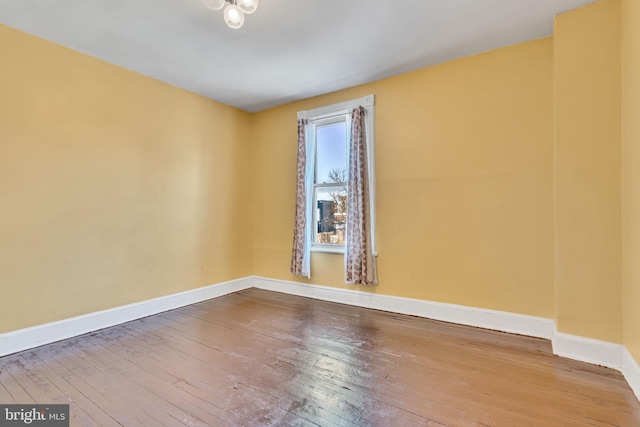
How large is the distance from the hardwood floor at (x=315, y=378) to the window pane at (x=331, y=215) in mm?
1267

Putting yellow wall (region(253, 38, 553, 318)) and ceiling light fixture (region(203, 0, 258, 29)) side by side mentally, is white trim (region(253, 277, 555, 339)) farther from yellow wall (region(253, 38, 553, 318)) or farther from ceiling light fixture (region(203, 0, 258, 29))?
ceiling light fixture (region(203, 0, 258, 29))

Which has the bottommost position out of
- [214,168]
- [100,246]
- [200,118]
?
[100,246]

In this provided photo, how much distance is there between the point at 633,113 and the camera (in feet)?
6.20

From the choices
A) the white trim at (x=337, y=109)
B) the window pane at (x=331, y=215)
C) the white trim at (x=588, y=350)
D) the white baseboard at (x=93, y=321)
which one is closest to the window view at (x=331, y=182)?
the window pane at (x=331, y=215)

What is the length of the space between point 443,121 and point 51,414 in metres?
3.85

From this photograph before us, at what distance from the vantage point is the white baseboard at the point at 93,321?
7.85ft

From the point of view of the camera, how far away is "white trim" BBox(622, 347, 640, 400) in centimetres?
179

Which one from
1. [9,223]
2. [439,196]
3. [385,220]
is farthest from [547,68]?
[9,223]

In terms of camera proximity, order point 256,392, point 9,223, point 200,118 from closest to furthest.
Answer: point 256,392 < point 9,223 < point 200,118

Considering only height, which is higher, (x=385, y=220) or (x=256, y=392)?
(x=385, y=220)

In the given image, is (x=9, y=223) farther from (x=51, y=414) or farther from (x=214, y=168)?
(x=214, y=168)

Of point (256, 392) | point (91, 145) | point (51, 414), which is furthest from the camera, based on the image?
point (91, 145)

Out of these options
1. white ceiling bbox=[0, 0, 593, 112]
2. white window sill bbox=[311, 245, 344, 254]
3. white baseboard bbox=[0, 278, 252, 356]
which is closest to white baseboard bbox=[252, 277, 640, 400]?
white window sill bbox=[311, 245, 344, 254]

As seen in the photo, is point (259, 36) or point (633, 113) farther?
point (259, 36)
